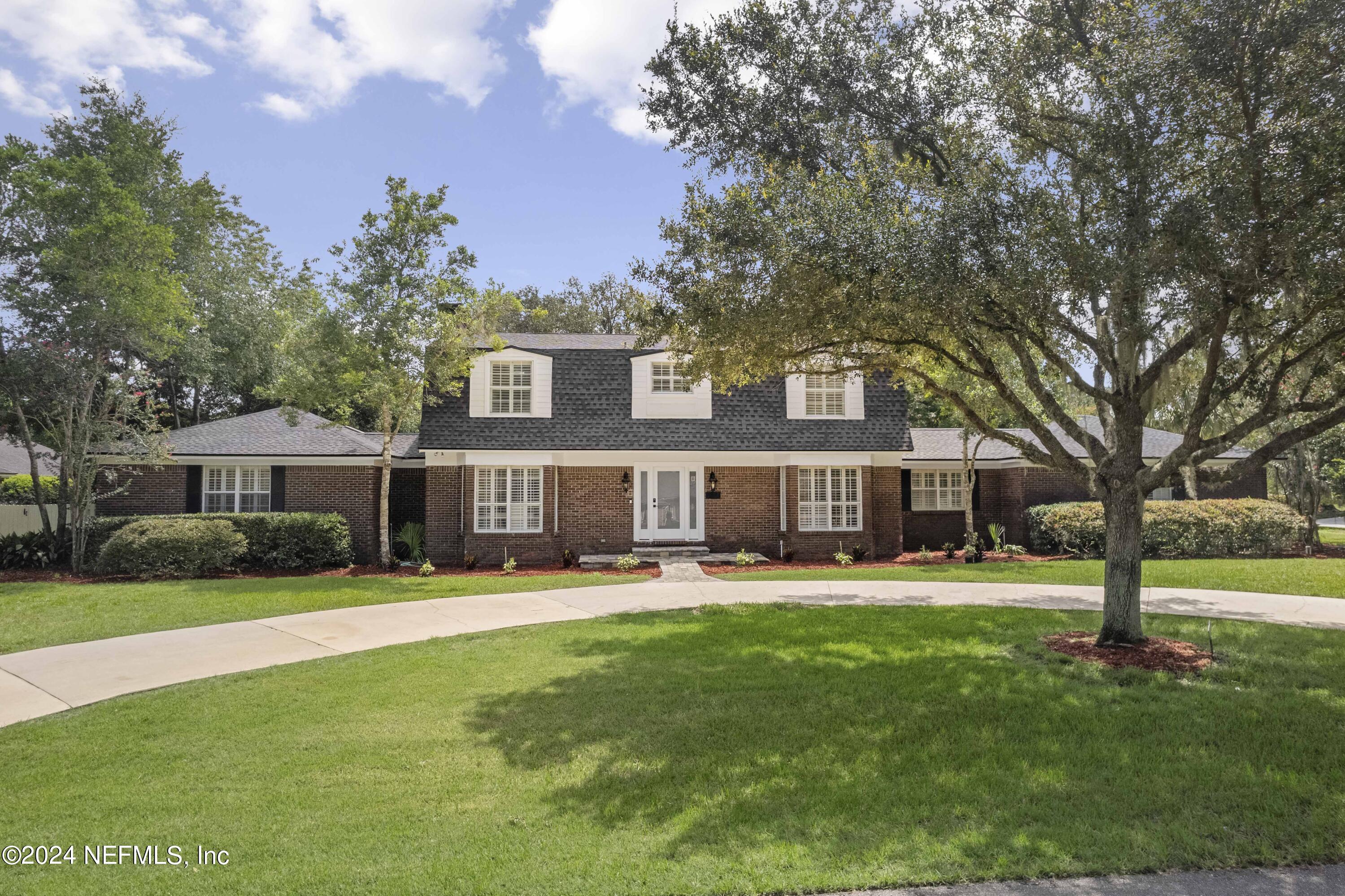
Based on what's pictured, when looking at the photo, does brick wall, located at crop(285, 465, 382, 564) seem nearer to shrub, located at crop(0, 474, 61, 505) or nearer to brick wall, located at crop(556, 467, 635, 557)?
brick wall, located at crop(556, 467, 635, 557)

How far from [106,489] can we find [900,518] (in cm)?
1950

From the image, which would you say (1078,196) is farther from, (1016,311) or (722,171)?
(722,171)

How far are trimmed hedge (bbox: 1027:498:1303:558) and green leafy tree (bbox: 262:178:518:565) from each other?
14661 millimetres

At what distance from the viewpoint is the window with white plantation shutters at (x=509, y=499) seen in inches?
743

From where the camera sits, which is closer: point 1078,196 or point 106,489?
point 1078,196

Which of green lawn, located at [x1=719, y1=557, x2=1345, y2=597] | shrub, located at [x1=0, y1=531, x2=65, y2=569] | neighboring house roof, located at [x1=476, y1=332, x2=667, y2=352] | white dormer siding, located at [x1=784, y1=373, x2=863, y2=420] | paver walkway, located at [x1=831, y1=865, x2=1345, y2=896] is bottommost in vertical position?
paver walkway, located at [x1=831, y1=865, x2=1345, y2=896]

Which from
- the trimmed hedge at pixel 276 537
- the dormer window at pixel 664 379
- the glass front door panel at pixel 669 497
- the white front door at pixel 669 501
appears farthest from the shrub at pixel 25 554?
the dormer window at pixel 664 379

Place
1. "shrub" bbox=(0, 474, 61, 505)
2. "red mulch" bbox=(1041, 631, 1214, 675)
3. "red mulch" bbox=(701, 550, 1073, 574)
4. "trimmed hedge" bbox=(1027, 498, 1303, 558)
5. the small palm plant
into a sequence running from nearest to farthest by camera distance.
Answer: "red mulch" bbox=(1041, 631, 1214, 675) < "red mulch" bbox=(701, 550, 1073, 574) < "trimmed hedge" bbox=(1027, 498, 1303, 558) < the small palm plant < "shrub" bbox=(0, 474, 61, 505)

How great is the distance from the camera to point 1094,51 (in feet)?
26.3

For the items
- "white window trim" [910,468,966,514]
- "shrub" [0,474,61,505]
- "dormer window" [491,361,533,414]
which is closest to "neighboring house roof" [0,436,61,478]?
"shrub" [0,474,61,505]

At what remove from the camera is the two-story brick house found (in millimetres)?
18859

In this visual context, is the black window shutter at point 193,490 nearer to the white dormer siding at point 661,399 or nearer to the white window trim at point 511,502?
the white window trim at point 511,502

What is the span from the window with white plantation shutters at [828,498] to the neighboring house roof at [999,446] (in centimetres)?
184

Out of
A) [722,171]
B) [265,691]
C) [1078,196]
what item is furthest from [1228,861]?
[722,171]
